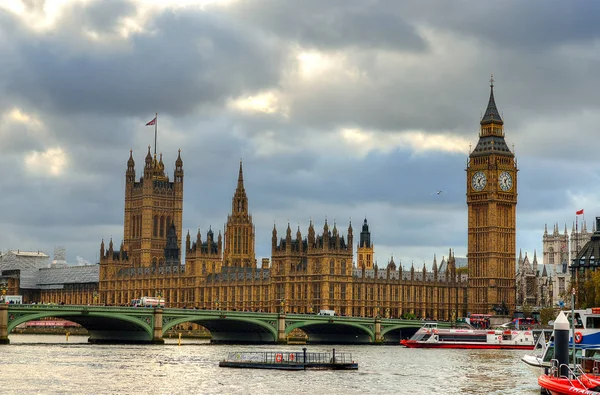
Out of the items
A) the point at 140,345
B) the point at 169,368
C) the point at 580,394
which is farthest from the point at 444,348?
Answer: the point at 580,394

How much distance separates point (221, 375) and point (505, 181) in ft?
353

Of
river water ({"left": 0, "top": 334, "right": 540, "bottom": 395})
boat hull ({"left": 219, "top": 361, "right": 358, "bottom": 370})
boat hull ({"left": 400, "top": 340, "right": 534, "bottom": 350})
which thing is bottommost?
river water ({"left": 0, "top": 334, "right": 540, "bottom": 395})

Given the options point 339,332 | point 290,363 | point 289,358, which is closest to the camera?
point 290,363

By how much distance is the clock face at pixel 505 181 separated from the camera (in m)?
180

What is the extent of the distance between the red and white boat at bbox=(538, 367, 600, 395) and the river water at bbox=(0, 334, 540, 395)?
9866 millimetres

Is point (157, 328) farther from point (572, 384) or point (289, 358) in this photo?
point (572, 384)

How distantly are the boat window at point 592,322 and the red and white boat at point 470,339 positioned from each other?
66.0 m

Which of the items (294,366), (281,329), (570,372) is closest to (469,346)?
(281,329)

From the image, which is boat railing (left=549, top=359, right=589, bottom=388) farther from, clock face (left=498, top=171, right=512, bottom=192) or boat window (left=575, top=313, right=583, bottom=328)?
clock face (left=498, top=171, right=512, bottom=192)

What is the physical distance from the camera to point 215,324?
5507 inches

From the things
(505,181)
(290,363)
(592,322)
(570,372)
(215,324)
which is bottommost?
(290,363)

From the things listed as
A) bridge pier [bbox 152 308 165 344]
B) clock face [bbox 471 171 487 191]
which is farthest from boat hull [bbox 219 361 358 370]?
clock face [bbox 471 171 487 191]

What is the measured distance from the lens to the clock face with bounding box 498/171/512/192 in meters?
180

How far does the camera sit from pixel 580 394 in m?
56.8
